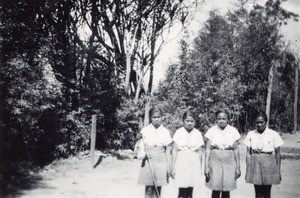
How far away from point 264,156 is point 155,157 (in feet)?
5.11

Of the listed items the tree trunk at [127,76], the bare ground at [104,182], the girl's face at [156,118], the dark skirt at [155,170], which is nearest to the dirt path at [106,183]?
the bare ground at [104,182]

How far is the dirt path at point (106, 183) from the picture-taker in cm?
717

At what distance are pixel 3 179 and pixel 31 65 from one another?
2.89 metres

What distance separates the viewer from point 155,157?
16.4 feet

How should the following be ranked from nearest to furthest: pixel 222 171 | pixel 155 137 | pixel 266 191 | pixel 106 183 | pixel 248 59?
pixel 222 171 < pixel 155 137 < pixel 266 191 < pixel 106 183 < pixel 248 59

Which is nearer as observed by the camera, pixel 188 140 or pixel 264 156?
pixel 188 140

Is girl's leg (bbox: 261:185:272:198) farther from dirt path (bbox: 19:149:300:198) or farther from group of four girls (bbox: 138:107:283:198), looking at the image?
dirt path (bbox: 19:149:300:198)

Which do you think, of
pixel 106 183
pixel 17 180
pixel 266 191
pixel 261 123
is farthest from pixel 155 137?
pixel 17 180

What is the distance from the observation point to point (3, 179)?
8219mm

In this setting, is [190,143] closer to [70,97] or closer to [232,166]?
[232,166]

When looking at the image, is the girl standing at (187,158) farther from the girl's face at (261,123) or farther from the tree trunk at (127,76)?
the tree trunk at (127,76)

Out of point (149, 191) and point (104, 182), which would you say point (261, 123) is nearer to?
point (149, 191)

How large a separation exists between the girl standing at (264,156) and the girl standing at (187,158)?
0.81 meters

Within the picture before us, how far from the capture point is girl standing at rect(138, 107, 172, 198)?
196 inches
